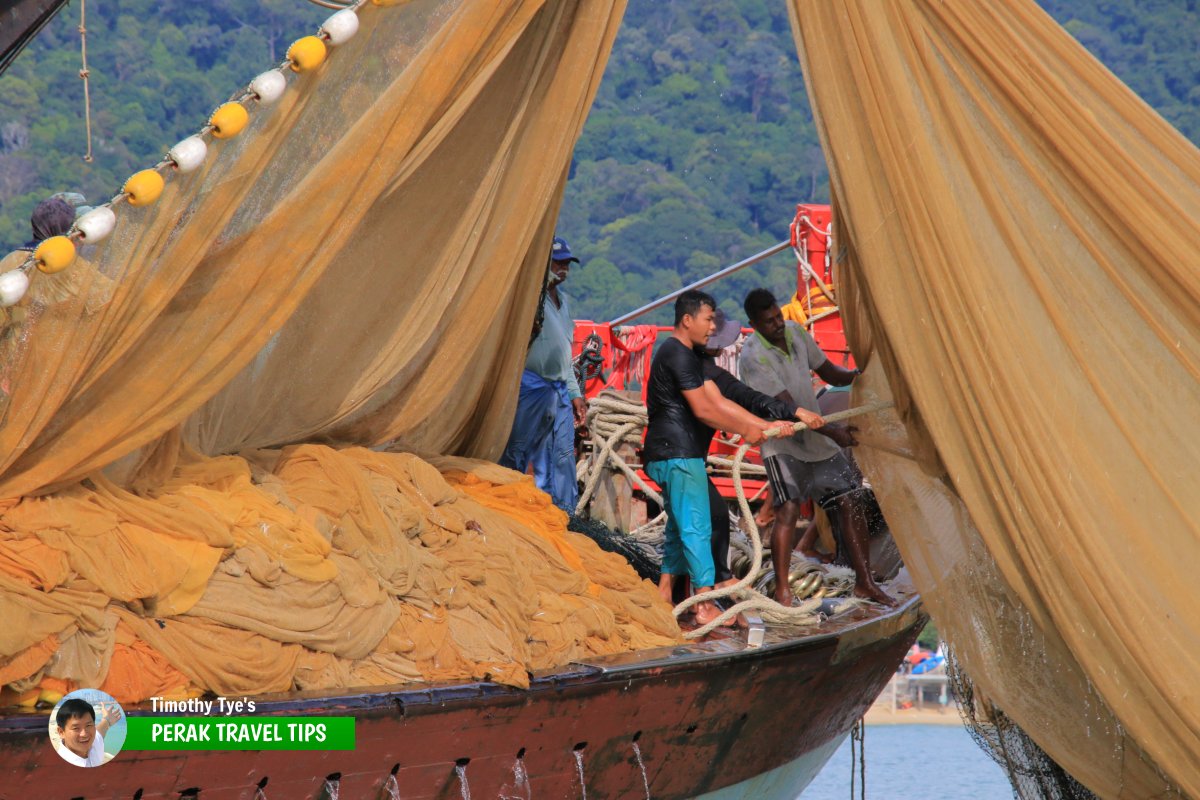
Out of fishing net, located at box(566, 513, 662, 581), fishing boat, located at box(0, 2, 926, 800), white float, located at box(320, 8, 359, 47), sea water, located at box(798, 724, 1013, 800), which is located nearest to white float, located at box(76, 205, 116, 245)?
fishing boat, located at box(0, 2, 926, 800)

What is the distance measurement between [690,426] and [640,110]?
43369 mm

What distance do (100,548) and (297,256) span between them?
1.12 m

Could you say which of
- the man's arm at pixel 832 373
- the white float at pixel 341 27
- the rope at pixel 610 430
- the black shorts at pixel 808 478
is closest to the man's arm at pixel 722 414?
the black shorts at pixel 808 478

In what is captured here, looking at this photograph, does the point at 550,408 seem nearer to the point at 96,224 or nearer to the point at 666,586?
the point at 666,586

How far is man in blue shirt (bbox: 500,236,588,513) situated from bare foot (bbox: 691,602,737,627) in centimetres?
149

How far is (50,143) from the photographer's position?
32219 mm

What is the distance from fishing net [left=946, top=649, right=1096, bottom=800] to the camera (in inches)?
251

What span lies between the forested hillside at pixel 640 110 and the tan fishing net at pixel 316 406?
2256cm

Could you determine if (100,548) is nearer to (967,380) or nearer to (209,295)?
(209,295)

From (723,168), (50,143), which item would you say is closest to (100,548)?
(50,143)

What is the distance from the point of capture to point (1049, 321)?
4742 mm

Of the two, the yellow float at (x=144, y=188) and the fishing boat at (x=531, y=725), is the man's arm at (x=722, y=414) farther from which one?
the yellow float at (x=144, y=188)

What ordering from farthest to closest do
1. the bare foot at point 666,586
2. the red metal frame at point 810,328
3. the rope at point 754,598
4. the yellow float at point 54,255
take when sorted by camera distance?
the red metal frame at point 810,328 → the bare foot at point 666,586 → the rope at point 754,598 → the yellow float at point 54,255

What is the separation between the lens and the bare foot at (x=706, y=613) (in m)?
6.01
